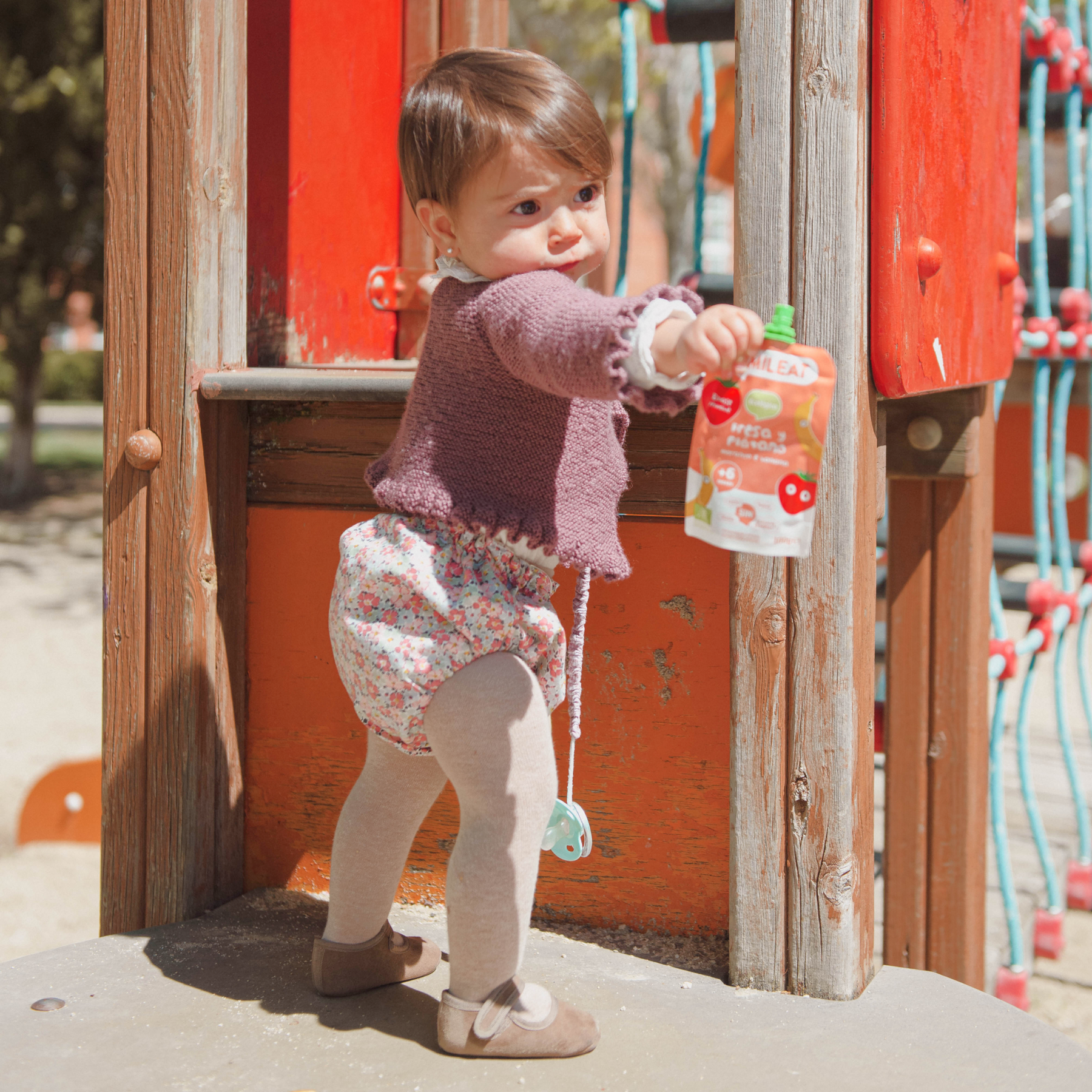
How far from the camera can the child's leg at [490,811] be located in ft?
5.29

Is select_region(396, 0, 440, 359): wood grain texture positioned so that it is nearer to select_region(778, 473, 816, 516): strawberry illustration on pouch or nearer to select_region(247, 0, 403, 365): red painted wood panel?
select_region(247, 0, 403, 365): red painted wood panel

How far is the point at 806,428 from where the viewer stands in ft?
4.43

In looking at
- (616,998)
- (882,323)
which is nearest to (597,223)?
(882,323)

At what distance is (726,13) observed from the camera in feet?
10.7

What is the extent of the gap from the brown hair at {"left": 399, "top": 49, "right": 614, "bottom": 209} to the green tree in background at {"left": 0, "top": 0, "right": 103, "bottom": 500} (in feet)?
35.3

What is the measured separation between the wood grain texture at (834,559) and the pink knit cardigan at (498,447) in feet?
1.02

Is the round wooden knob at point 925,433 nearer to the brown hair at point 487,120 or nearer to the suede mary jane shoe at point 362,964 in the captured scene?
the brown hair at point 487,120

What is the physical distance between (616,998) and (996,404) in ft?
6.05

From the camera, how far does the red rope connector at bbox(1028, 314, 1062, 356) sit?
3.41 metres

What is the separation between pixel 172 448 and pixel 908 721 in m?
1.76

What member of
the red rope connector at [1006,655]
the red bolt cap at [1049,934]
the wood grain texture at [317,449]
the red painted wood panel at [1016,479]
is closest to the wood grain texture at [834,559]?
the wood grain texture at [317,449]

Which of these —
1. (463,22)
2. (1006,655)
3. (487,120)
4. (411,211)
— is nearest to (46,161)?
(463,22)

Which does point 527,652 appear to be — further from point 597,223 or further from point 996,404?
point 996,404

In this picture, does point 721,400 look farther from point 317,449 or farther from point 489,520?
point 317,449
